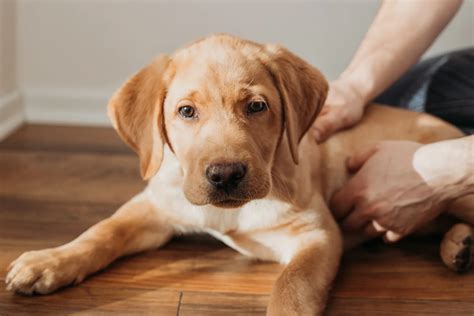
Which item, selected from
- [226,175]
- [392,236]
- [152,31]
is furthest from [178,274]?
[152,31]

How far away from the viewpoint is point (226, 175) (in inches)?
67.7

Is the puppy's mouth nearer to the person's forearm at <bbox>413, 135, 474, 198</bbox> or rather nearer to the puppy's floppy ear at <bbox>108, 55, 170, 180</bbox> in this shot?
the puppy's floppy ear at <bbox>108, 55, 170, 180</bbox>

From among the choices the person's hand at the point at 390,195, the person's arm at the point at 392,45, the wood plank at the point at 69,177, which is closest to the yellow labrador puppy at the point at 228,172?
the person's hand at the point at 390,195

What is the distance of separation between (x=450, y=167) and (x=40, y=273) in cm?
127

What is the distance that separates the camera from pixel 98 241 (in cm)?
205

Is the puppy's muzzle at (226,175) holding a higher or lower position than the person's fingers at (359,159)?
higher

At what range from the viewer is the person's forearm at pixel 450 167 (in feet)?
6.87

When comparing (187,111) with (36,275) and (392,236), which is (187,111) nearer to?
(36,275)

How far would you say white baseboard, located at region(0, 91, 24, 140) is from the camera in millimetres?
3680

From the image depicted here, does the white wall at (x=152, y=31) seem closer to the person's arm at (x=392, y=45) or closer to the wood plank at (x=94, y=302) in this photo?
the person's arm at (x=392, y=45)

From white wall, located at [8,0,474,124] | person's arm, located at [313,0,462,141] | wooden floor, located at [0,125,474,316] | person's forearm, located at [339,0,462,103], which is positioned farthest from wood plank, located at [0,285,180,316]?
white wall, located at [8,0,474,124]

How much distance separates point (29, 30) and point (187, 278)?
241cm

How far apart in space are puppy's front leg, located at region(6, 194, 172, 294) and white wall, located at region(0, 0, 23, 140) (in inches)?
67.9

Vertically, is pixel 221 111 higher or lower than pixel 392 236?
higher
